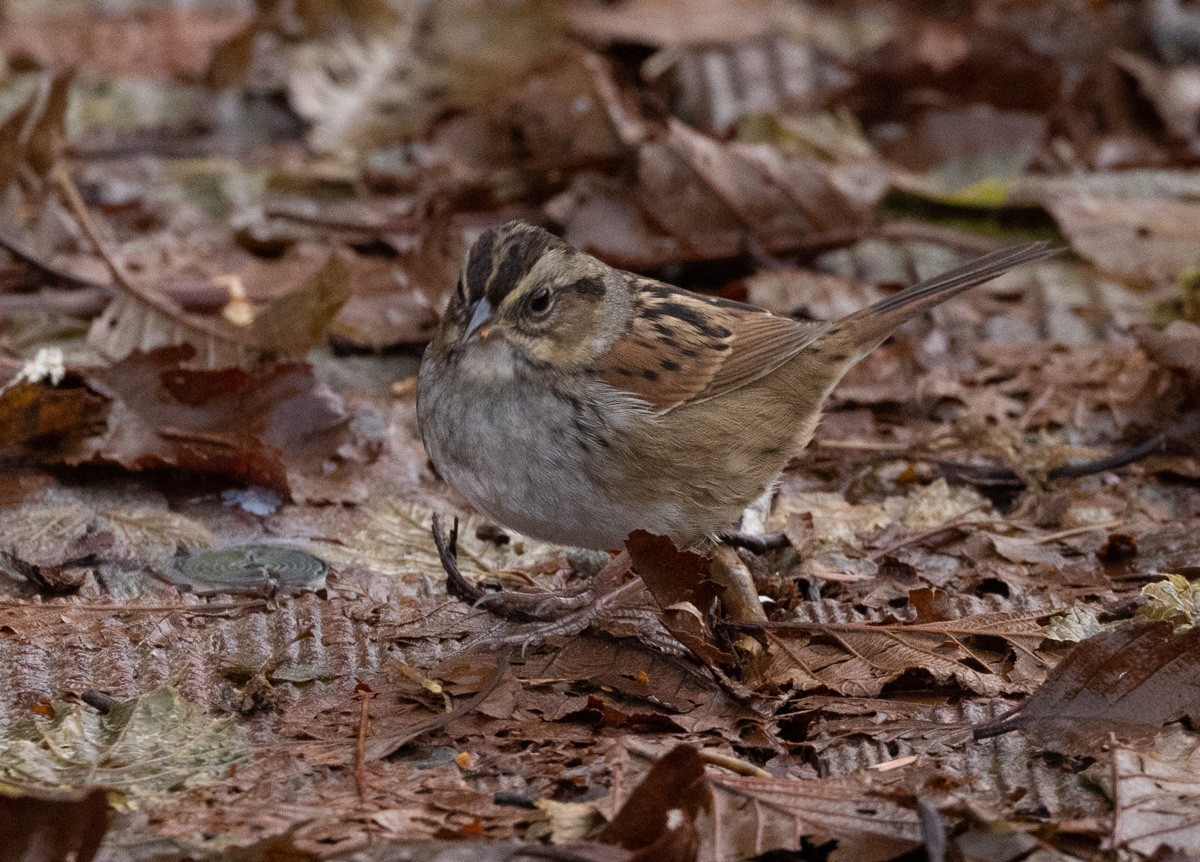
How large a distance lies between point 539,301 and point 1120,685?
1.73m

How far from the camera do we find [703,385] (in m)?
4.45

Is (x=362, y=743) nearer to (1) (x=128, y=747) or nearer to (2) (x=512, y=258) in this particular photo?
(1) (x=128, y=747)

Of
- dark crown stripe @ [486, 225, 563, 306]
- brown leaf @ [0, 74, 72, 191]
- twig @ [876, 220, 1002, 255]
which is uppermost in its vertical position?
dark crown stripe @ [486, 225, 563, 306]

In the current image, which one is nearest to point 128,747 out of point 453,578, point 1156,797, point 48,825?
point 48,825

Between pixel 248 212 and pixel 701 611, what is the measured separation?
402cm

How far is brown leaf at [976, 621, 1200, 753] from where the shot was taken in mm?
3373

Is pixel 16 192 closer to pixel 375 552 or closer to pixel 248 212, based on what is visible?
pixel 248 212

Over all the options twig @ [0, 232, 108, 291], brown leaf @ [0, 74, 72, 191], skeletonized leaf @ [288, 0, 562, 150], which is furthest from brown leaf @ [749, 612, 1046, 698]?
skeletonized leaf @ [288, 0, 562, 150]

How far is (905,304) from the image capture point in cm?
496

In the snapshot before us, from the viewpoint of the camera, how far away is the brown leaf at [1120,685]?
3.37 m

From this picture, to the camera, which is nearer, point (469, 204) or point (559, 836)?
point (559, 836)

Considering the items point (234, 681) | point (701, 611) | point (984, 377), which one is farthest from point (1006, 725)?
point (984, 377)

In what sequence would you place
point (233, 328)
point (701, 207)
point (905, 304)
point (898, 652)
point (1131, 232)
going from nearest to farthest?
1. point (898, 652)
2. point (905, 304)
3. point (233, 328)
4. point (701, 207)
5. point (1131, 232)

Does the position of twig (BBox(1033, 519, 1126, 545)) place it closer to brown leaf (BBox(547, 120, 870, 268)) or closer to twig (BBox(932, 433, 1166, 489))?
twig (BBox(932, 433, 1166, 489))
